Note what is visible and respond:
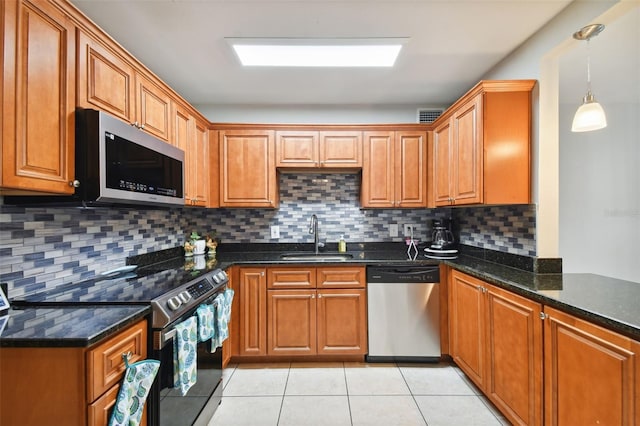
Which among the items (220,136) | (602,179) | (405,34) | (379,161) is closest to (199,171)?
→ (220,136)

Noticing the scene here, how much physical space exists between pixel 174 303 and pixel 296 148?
1821 mm

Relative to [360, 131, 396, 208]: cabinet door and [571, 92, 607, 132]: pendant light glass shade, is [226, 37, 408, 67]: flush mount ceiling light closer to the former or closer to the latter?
[360, 131, 396, 208]: cabinet door

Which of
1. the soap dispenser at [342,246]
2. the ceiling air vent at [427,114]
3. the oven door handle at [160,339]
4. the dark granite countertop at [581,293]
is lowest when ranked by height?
the oven door handle at [160,339]

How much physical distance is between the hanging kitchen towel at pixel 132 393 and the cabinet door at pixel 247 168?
1769 mm

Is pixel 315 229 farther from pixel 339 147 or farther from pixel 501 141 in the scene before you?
pixel 501 141

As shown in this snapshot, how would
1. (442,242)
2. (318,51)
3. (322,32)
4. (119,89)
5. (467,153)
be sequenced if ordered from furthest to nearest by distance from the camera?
(442,242), (467,153), (318,51), (322,32), (119,89)

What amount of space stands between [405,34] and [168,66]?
1.84m

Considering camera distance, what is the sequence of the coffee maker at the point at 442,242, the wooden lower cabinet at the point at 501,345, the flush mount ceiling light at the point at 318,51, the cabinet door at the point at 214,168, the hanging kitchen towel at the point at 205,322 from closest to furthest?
1. the wooden lower cabinet at the point at 501,345
2. the hanging kitchen towel at the point at 205,322
3. the flush mount ceiling light at the point at 318,51
4. the coffee maker at the point at 442,242
5. the cabinet door at the point at 214,168

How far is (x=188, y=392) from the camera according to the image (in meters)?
1.42

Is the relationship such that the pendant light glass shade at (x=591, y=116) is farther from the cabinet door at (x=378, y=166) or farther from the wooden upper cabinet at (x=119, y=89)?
the wooden upper cabinet at (x=119, y=89)

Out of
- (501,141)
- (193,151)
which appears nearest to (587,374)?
(501,141)

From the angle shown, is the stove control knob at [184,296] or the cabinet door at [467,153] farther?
the cabinet door at [467,153]

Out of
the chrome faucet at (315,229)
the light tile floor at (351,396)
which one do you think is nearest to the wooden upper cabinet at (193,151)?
the chrome faucet at (315,229)

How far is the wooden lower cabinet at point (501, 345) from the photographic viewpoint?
138 cm
